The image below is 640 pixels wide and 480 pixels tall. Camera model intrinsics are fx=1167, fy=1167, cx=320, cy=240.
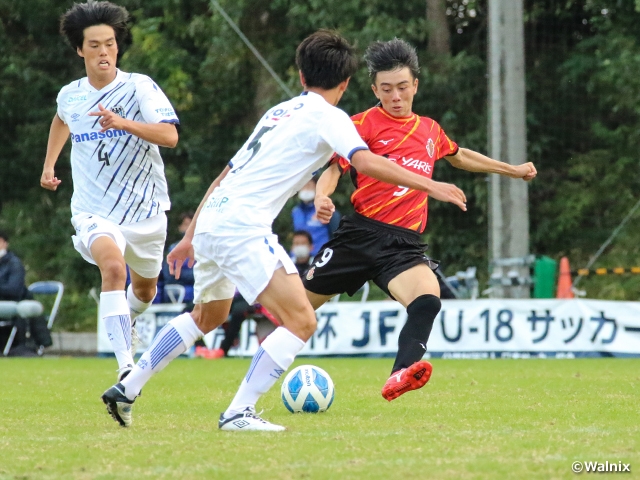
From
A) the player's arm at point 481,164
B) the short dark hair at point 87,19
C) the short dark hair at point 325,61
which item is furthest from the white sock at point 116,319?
the player's arm at point 481,164

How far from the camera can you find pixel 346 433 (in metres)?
5.49

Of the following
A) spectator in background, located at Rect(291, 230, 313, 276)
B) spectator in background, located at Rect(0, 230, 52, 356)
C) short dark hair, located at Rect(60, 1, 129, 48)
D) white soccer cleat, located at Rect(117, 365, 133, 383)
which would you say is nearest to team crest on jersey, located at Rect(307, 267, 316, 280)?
white soccer cleat, located at Rect(117, 365, 133, 383)

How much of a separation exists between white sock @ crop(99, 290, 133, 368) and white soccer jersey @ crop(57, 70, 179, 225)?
0.70 metres

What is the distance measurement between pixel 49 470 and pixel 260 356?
4.22ft

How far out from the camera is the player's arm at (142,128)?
6.34 metres

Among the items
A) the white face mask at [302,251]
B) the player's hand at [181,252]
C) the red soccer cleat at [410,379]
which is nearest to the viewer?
the red soccer cleat at [410,379]

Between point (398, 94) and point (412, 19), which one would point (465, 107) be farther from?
point (398, 94)

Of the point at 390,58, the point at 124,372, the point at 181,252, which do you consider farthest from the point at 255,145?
the point at 390,58

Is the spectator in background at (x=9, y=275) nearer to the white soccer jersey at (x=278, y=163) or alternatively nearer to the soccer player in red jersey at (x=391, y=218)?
the soccer player in red jersey at (x=391, y=218)

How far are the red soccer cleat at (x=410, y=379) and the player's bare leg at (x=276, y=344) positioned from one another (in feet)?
2.38

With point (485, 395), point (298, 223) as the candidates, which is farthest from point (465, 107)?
point (485, 395)

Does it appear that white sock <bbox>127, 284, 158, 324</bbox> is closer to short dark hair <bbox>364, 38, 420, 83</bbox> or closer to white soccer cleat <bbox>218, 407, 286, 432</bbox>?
short dark hair <bbox>364, 38, 420, 83</bbox>

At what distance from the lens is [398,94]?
7.02m

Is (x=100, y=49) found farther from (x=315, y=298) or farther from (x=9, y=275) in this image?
(x=9, y=275)
